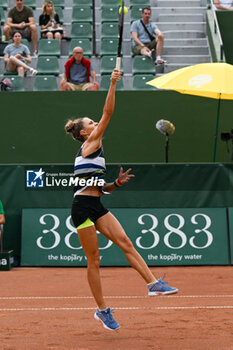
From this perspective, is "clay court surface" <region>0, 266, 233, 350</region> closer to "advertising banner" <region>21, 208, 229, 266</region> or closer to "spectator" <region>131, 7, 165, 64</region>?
"advertising banner" <region>21, 208, 229, 266</region>

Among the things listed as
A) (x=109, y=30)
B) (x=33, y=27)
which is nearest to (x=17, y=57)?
(x=33, y=27)

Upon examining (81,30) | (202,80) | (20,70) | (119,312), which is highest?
(81,30)

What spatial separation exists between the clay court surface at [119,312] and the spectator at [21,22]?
708 cm

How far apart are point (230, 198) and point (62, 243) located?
9.62 ft

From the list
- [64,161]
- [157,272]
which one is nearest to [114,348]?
[157,272]

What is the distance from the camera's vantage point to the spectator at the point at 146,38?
15.6m

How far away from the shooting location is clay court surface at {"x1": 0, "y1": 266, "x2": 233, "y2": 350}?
5.79m

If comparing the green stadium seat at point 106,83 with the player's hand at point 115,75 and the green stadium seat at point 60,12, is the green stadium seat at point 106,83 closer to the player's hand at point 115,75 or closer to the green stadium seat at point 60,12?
the green stadium seat at point 60,12

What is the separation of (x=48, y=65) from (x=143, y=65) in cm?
212

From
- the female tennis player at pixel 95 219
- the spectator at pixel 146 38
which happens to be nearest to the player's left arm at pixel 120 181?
the female tennis player at pixel 95 219

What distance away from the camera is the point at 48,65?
1556cm

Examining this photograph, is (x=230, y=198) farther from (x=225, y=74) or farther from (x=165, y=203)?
(x=225, y=74)

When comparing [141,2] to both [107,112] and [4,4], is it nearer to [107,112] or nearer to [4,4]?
[4,4]

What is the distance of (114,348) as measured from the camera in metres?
5.56
